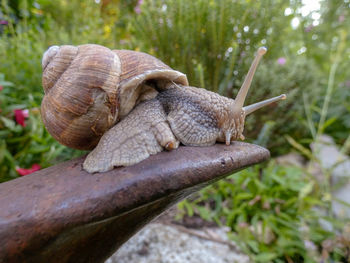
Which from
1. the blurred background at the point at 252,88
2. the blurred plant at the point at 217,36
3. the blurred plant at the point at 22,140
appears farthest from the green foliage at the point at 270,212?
the blurred plant at the point at 22,140

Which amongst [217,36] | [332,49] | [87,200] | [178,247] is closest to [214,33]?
[217,36]

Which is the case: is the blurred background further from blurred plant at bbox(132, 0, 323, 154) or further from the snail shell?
the snail shell

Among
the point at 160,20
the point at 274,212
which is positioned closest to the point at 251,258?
the point at 274,212

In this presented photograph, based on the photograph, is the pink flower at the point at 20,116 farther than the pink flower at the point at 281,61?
No

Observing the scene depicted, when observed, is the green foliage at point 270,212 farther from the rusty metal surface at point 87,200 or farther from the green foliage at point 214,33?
the rusty metal surface at point 87,200

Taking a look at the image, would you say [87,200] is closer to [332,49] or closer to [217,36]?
[217,36]

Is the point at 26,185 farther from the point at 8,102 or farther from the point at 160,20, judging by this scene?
the point at 8,102
